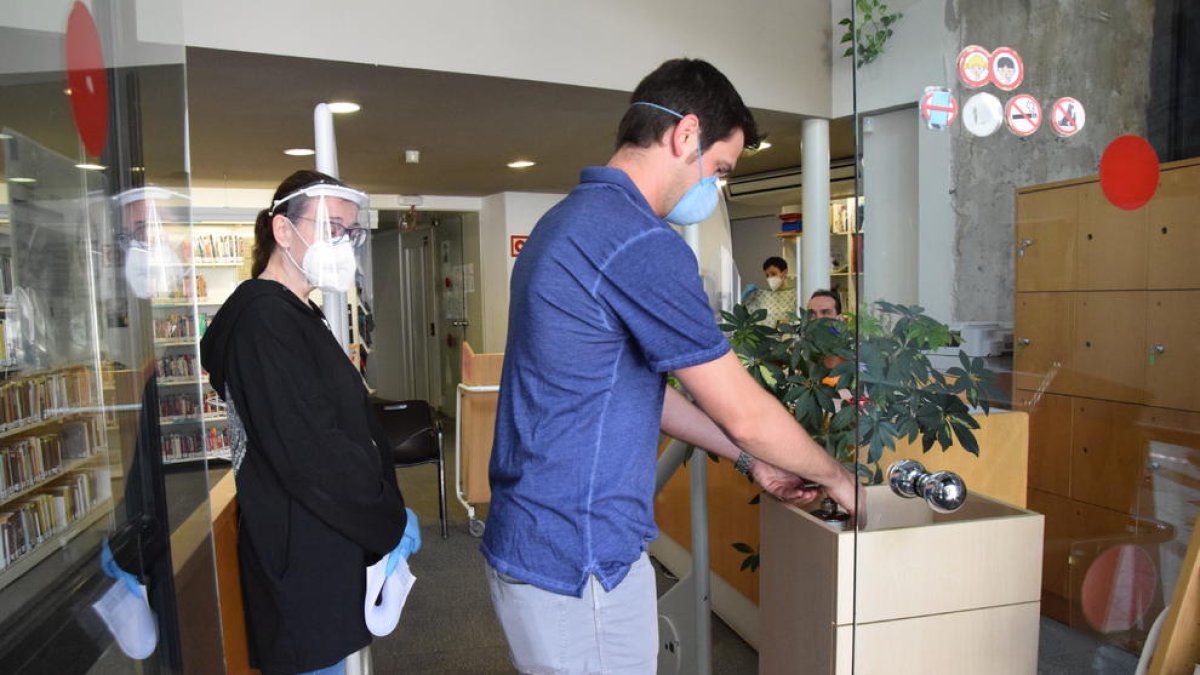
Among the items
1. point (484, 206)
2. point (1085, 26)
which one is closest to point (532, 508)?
point (1085, 26)

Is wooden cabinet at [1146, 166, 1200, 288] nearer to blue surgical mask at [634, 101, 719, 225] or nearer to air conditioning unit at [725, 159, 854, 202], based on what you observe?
blue surgical mask at [634, 101, 719, 225]

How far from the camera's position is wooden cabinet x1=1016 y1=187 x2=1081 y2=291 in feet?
3.79

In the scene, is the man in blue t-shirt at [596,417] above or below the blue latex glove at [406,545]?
above

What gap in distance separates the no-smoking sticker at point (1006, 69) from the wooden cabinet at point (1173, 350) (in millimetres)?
382

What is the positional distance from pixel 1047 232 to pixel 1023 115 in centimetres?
18

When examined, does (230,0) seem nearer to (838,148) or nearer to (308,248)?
(308,248)

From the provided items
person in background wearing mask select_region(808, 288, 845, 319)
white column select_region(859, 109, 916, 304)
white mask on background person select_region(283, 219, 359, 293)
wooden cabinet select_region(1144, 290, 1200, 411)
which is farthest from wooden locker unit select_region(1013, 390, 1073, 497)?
person in background wearing mask select_region(808, 288, 845, 319)

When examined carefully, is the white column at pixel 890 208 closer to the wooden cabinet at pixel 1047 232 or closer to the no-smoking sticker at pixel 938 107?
the no-smoking sticker at pixel 938 107

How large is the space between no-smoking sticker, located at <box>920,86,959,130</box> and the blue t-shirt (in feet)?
1.41

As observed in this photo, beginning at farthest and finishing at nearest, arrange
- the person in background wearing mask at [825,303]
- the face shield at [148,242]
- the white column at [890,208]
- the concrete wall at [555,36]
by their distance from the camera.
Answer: the person in background wearing mask at [825,303] → the concrete wall at [555,36] → the white column at [890,208] → the face shield at [148,242]

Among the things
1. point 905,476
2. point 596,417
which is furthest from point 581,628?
point 905,476

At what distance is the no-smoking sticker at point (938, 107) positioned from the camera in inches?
44.1

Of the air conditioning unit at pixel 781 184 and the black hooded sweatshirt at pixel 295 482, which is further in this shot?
the air conditioning unit at pixel 781 184

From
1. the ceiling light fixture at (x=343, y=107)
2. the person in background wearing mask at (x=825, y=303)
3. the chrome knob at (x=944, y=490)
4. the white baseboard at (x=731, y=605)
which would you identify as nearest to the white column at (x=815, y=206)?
the person in background wearing mask at (x=825, y=303)
